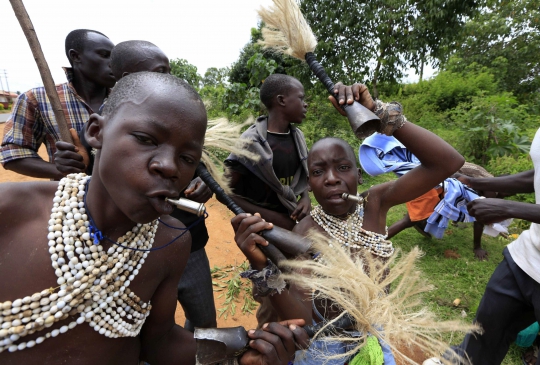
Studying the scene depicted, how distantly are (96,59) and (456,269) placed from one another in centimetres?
490

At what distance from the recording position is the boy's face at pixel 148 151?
97cm

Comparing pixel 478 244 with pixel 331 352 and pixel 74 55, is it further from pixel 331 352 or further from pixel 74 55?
pixel 74 55

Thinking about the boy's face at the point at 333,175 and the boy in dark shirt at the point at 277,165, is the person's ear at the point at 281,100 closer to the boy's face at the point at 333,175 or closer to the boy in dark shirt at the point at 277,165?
the boy in dark shirt at the point at 277,165

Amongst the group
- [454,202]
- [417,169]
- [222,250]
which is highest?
[417,169]

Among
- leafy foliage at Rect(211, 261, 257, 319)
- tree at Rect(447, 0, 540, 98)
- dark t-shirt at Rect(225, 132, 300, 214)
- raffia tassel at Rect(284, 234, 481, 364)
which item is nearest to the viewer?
raffia tassel at Rect(284, 234, 481, 364)

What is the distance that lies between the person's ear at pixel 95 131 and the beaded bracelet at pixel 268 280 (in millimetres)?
820

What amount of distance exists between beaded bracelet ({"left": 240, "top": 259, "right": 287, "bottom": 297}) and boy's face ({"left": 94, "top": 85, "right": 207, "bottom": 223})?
61 cm

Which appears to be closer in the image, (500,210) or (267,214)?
(500,210)

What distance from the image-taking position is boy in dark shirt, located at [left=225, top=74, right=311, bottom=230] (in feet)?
9.29

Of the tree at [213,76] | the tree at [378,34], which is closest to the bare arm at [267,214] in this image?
the tree at [378,34]

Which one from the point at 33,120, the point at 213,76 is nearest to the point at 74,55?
the point at 33,120

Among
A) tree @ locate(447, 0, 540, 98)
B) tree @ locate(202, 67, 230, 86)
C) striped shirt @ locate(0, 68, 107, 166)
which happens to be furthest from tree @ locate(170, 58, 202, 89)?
striped shirt @ locate(0, 68, 107, 166)

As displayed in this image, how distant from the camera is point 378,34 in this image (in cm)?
902

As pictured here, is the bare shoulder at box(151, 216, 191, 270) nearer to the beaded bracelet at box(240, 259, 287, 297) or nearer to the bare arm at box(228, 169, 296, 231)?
the beaded bracelet at box(240, 259, 287, 297)
